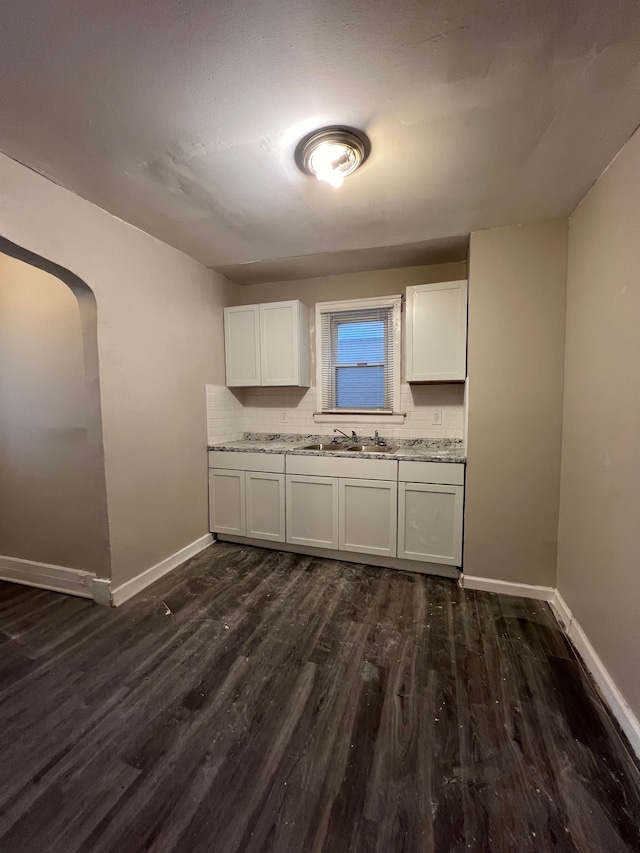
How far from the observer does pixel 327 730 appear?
4.61ft

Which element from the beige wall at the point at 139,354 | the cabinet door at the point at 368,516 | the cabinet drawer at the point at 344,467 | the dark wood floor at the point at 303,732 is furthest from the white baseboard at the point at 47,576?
the cabinet door at the point at 368,516

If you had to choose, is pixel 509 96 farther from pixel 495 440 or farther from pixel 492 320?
pixel 495 440

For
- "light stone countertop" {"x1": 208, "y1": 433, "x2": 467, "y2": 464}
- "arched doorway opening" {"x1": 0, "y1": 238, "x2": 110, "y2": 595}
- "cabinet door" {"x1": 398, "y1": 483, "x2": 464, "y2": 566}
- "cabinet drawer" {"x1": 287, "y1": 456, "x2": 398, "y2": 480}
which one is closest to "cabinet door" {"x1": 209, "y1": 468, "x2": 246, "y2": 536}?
"light stone countertop" {"x1": 208, "y1": 433, "x2": 467, "y2": 464}

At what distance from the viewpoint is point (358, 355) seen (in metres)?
3.47

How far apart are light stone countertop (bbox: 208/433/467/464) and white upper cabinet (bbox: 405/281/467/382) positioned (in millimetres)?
619

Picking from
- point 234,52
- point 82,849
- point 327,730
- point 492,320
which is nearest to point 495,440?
point 492,320

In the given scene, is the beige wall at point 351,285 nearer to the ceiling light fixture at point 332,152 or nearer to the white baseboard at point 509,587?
the ceiling light fixture at point 332,152

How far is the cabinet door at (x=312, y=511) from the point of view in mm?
2895

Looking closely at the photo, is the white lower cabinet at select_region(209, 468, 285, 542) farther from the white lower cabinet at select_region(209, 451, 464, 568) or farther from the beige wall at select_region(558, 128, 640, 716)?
the beige wall at select_region(558, 128, 640, 716)

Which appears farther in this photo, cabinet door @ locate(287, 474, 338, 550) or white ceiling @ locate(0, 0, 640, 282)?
cabinet door @ locate(287, 474, 338, 550)

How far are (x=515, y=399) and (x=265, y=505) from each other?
2177 millimetres

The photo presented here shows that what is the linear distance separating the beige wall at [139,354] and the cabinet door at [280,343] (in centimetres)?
51

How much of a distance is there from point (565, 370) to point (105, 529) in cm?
318

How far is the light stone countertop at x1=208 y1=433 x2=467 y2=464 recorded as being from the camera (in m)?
2.63
